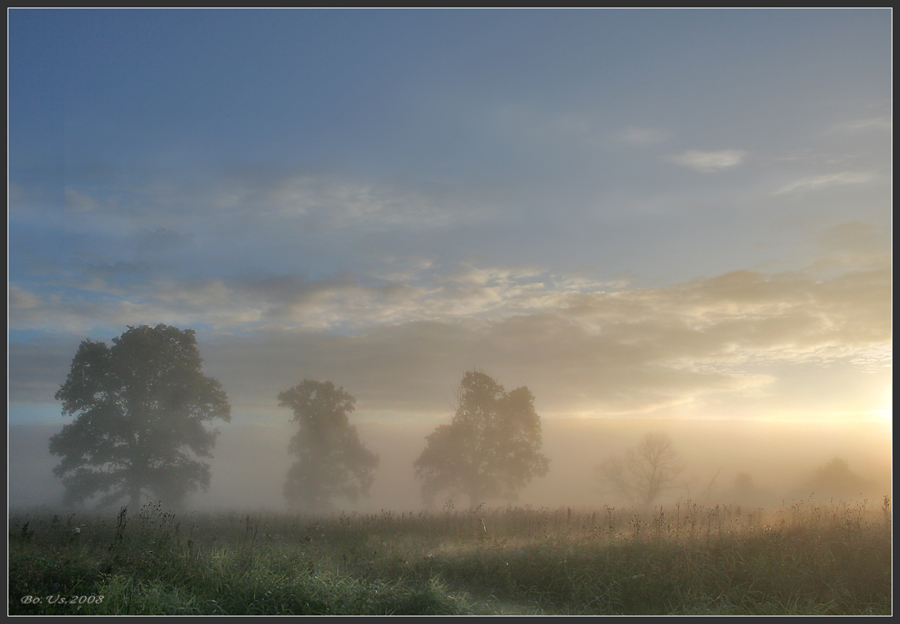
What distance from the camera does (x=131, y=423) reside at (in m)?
16.0

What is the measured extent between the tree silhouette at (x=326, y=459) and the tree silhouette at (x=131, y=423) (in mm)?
4440

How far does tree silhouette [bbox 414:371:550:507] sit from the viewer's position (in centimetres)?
1880

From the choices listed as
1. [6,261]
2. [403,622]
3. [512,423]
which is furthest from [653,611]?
[6,261]

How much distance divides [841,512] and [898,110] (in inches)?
318

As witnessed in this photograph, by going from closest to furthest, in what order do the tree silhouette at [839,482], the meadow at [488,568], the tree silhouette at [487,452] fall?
1. the meadow at [488,568]
2. the tree silhouette at [839,482]
3. the tree silhouette at [487,452]

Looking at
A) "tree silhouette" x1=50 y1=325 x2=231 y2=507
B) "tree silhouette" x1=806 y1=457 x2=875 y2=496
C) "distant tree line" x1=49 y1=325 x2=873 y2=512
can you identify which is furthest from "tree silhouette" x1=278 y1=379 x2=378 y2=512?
"tree silhouette" x1=806 y1=457 x2=875 y2=496

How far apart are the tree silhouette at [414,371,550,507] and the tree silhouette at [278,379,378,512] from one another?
9.16 feet

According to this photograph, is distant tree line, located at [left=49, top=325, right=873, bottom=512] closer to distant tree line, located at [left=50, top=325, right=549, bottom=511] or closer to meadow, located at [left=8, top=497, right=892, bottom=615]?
distant tree line, located at [left=50, top=325, right=549, bottom=511]

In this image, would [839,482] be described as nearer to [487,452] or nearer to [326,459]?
[487,452]

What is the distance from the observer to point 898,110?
8.72 meters

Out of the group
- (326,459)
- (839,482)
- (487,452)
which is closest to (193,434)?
(326,459)

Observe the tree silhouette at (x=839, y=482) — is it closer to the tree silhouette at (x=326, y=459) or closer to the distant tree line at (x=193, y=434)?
the distant tree line at (x=193, y=434)

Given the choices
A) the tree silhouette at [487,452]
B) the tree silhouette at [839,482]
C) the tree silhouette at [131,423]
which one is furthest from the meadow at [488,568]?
the tree silhouette at [487,452]

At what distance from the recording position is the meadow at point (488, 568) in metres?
8.05
